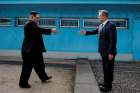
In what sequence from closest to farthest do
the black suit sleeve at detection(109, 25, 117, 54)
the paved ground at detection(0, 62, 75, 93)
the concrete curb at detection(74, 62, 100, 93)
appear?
the black suit sleeve at detection(109, 25, 117, 54) → the concrete curb at detection(74, 62, 100, 93) → the paved ground at detection(0, 62, 75, 93)

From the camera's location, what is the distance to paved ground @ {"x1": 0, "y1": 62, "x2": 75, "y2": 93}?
29.8 feet

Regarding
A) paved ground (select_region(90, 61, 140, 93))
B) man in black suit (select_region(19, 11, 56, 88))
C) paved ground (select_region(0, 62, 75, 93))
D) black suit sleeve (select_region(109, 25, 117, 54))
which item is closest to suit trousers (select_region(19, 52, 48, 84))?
man in black suit (select_region(19, 11, 56, 88))

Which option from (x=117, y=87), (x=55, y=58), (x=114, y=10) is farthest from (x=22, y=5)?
(x=117, y=87)

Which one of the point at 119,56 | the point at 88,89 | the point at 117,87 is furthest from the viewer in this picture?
the point at 119,56

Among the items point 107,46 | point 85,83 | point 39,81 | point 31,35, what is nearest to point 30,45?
point 31,35

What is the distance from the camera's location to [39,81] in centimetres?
1020

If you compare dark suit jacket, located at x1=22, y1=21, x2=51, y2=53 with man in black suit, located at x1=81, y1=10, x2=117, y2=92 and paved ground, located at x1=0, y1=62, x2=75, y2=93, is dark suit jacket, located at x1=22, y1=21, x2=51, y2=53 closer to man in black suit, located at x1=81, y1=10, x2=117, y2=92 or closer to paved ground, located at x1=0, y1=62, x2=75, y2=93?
paved ground, located at x1=0, y1=62, x2=75, y2=93

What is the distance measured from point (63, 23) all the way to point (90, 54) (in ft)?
6.17

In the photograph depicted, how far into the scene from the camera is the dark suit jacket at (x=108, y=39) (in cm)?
840

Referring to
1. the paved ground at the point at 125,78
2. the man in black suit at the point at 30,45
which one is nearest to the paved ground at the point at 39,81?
the man in black suit at the point at 30,45

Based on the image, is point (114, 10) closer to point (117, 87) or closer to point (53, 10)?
point (53, 10)

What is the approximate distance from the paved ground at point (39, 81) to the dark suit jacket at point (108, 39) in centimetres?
139

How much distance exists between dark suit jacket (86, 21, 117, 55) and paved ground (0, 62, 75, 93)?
4.56 ft

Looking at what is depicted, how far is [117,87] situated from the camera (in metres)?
9.37
